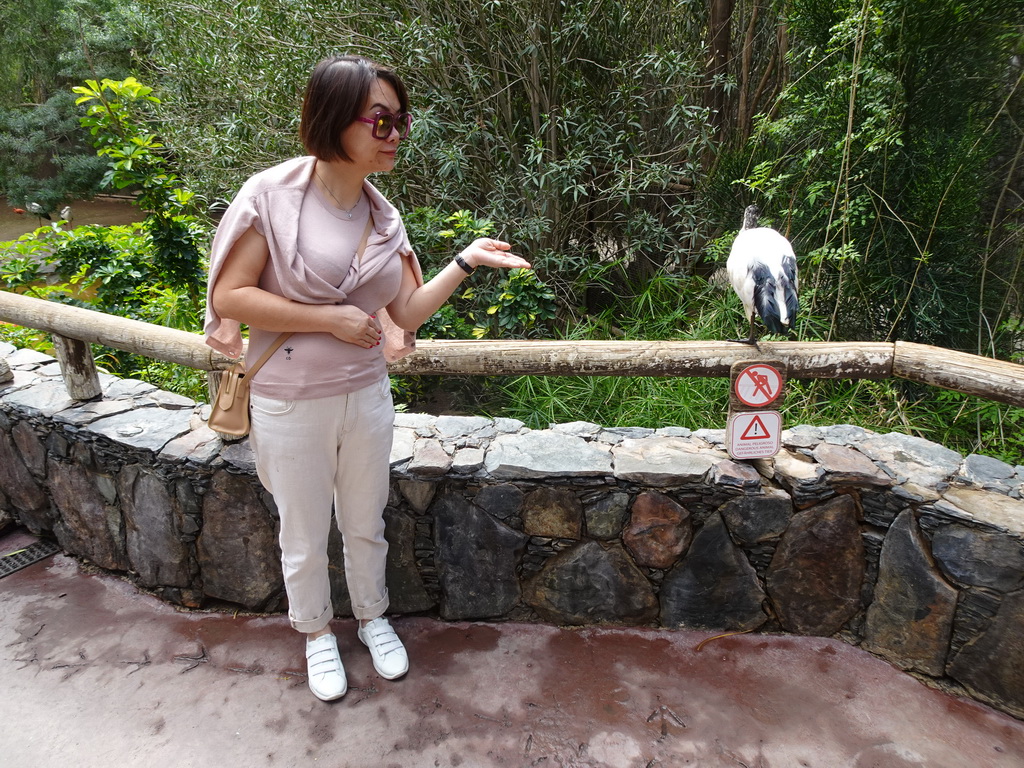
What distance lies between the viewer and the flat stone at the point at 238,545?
85.2 inches

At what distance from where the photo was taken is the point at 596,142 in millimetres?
3826

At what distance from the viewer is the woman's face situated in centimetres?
145

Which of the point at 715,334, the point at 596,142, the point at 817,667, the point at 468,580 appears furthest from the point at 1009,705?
the point at 596,142

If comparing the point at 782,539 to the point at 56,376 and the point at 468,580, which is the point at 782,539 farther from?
the point at 56,376

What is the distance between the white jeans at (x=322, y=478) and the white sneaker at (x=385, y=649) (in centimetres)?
14

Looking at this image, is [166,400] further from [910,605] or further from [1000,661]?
[1000,661]

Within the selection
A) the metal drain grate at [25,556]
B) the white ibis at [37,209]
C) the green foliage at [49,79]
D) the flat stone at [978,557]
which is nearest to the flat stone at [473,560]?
the flat stone at [978,557]

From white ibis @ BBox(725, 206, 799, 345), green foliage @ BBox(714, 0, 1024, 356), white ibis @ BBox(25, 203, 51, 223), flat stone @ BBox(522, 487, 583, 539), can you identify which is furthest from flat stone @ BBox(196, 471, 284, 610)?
white ibis @ BBox(25, 203, 51, 223)

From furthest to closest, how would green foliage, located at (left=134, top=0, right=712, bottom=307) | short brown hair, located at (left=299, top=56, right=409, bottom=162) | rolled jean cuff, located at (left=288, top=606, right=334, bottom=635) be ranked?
green foliage, located at (left=134, top=0, right=712, bottom=307) < rolled jean cuff, located at (left=288, top=606, right=334, bottom=635) < short brown hair, located at (left=299, top=56, right=409, bottom=162)

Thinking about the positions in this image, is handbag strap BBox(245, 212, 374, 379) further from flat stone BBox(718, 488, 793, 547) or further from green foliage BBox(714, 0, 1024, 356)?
green foliage BBox(714, 0, 1024, 356)

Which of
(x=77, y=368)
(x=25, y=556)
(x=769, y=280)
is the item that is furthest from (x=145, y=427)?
(x=769, y=280)

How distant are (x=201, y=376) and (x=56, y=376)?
80cm

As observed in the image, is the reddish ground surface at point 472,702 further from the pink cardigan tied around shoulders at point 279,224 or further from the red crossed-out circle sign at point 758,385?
the pink cardigan tied around shoulders at point 279,224

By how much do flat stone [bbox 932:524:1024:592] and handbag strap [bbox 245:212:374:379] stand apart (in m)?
1.71
